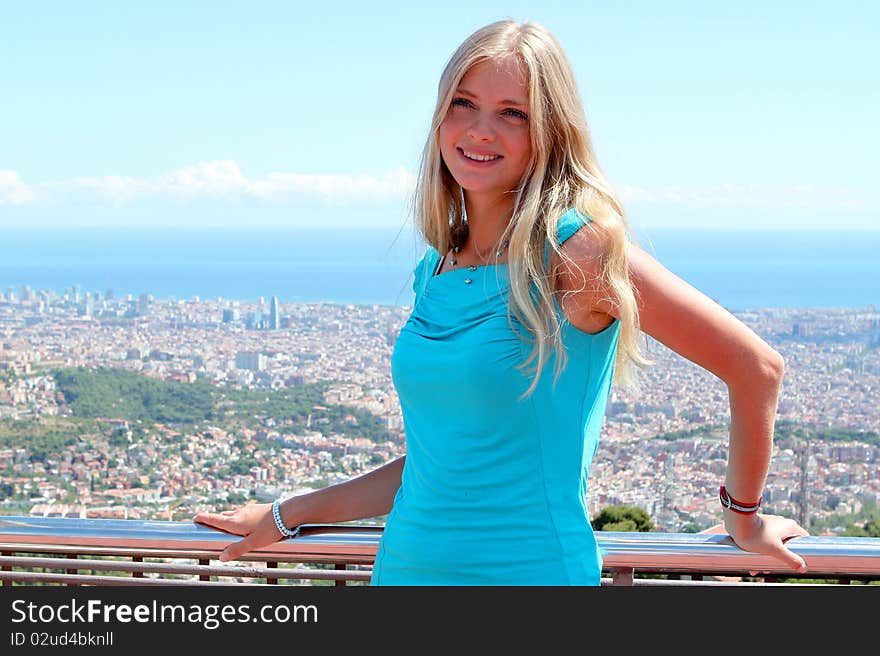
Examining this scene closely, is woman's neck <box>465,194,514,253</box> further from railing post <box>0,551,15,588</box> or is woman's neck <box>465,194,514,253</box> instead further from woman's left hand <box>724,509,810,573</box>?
railing post <box>0,551,15,588</box>

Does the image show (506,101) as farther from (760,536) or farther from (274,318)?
(274,318)

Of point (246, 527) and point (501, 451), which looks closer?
point (501, 451)

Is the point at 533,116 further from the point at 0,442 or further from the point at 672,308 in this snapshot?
the point at 0,442

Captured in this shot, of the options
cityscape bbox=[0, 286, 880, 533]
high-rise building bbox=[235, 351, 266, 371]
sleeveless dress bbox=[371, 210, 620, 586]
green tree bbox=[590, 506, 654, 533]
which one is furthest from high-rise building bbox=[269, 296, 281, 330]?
sleeveless dress bbox=[371, 210, 620, 586]

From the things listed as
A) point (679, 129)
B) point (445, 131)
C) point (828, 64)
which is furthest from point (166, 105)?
point (445, 131)

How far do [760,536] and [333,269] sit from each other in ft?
201

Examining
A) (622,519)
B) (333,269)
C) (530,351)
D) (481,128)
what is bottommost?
(622,519)

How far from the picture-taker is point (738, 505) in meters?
1.56

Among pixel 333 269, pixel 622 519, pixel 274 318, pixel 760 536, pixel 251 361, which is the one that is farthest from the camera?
pixel 333 269

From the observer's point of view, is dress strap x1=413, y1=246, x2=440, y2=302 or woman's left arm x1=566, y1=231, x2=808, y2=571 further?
dress strap x1=413, y1=246, x2=440, y2=302

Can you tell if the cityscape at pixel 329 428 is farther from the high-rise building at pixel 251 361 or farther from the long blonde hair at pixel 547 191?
the long blonde hair at pixel 547 191

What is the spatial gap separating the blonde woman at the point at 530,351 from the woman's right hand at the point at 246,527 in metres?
0.35

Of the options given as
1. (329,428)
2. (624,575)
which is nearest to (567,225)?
(624,575)

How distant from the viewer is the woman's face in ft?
4.96
